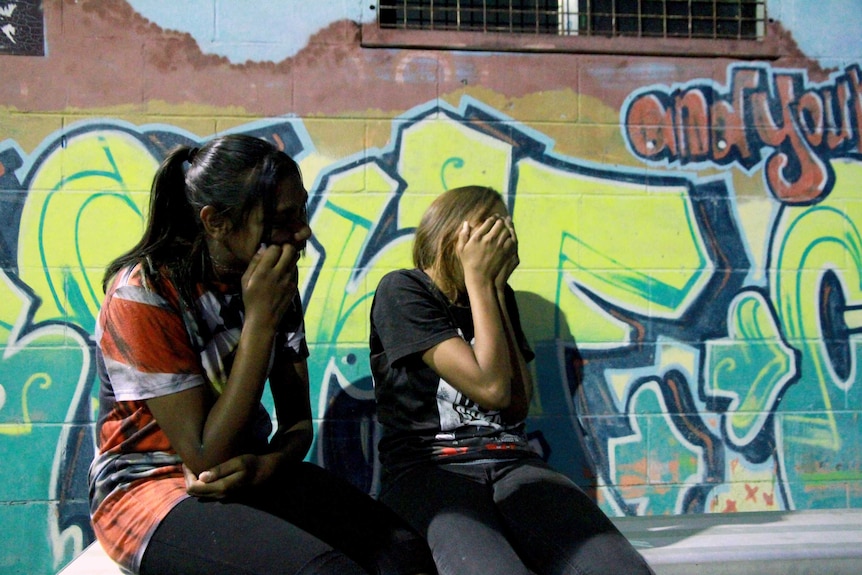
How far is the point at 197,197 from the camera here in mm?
2115

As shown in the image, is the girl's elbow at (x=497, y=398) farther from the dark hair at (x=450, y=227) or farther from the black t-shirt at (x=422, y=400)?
Answer: the dark hair at (x=450, y=227)

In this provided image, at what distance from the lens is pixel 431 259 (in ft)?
9.18

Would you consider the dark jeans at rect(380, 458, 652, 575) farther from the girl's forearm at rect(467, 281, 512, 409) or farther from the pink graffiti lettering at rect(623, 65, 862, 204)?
the pink graffiti lettering at rect(623, 65, 862, 204)

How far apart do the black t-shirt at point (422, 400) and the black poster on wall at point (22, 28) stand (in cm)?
179

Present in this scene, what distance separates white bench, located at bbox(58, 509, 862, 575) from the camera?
2.84m

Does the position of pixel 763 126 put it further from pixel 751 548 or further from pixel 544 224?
pixel 751 548

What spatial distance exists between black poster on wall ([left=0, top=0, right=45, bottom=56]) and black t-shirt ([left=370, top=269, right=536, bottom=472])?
179cm

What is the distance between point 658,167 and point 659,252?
0.36m

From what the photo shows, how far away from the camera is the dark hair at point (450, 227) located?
2.75 meters

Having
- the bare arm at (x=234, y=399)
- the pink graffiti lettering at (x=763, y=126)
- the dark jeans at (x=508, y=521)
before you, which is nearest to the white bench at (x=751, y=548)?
the dark jeans at (x=508, y=521)

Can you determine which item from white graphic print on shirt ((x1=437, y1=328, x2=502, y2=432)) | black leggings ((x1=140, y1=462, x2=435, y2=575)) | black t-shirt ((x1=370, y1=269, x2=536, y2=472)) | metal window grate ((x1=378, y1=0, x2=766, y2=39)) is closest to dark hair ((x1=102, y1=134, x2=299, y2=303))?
black leggings ((x1=140, y1=462, x2=435, y2=575))

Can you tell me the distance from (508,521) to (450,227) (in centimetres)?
92

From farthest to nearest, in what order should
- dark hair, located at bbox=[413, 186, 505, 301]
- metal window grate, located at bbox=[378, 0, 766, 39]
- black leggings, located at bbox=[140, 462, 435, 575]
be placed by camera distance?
metal window grate, located at bbox=[378, 0, 766, 39]
dark hair, located at bbox=[413, 186, 505, 301]
black leggings, located at bbox=[140, 462, 435, 575]

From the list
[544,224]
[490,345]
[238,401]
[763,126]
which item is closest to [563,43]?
[544,224]
